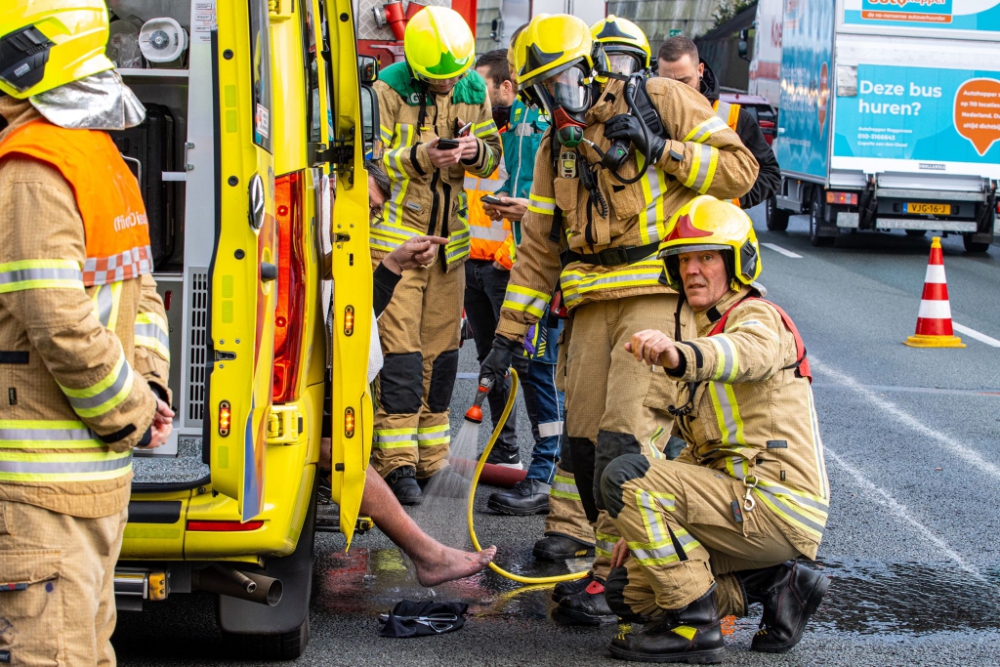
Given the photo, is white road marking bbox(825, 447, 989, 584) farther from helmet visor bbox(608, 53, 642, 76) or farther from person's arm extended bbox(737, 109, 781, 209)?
helmet visor bbox(608, 53, 642, 76)

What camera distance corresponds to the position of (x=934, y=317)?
10203 millimetres

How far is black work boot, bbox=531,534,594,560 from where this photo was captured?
5.12m

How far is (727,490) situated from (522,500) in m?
1.99

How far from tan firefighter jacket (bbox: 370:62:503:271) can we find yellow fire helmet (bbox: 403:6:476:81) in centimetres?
17

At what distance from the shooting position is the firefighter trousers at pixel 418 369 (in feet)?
19.6

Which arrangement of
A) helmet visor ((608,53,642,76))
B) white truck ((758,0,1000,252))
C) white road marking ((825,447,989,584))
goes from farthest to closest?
white truck ((758,0,1000,252)) < white road marking ((825,447,989,584)) < helmet visor ((608,53,642,76))

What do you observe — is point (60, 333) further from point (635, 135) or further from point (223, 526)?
point (635, 135)

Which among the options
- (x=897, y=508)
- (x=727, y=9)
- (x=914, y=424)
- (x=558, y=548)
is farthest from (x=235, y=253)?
(x=727, y=9)

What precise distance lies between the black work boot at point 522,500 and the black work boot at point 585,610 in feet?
4.54

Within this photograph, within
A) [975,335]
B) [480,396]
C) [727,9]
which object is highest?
[727,9]

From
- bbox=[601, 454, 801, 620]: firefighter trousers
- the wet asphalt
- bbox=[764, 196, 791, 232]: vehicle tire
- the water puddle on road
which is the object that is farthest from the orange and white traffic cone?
bbox=[764, 196, 791, 232]: vehicle tire

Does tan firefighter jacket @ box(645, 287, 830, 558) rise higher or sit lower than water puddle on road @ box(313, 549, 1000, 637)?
higher

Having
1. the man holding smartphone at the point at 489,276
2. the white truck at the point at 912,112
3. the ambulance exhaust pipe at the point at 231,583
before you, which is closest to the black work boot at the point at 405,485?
the man holding smartphone at the point at 489,276

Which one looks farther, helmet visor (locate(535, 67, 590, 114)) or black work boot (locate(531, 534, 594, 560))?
black work boot (locate(531, 534, 594, 560))
